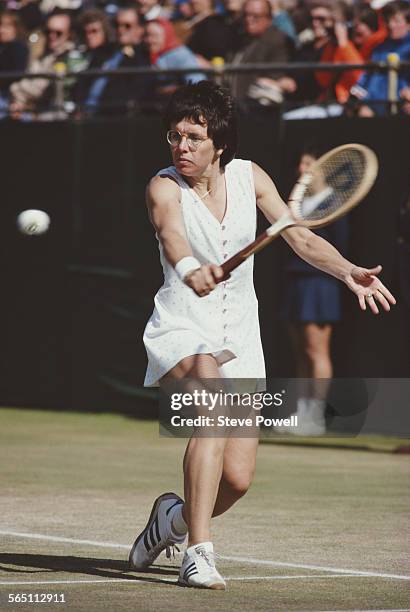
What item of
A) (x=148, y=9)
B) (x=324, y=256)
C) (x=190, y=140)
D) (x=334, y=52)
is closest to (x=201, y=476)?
(x=324, y=256)

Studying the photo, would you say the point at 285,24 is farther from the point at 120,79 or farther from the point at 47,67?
the point at 47,67

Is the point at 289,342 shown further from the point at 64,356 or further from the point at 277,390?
the point at 64,356

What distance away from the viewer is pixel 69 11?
18406 mm

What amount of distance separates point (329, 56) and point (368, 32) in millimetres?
493

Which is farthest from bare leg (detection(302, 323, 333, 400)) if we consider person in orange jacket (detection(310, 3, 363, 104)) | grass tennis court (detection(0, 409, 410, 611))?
person in orange jacket (detection(310, 3, 363, 104))

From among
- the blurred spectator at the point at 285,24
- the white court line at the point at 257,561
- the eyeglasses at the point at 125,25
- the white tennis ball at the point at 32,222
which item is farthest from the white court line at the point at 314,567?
the eyeglasses at the point at 125,25

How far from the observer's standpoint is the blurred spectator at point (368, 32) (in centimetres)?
1362

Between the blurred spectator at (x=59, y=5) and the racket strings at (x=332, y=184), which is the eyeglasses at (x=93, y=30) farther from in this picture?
the racket strings at (x=332, y=184)

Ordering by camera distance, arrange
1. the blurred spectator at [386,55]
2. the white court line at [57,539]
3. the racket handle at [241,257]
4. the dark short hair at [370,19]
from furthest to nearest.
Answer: the dark short hair at [370,19]
the blurred spectator at [386,55]
the white court line at [57,539]
the racket handle at [241,257]

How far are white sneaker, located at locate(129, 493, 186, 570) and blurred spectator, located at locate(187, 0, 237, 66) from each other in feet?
29.8

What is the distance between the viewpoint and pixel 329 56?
13.6m

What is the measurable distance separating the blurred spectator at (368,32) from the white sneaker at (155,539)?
7.80m

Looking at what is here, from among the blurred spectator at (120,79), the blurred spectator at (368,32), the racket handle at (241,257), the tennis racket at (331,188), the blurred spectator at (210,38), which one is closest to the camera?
the racket handle at (241,257)

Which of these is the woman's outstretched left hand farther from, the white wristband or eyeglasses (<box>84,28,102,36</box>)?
eyeglasses (<box>84,28,102,36</box>)
